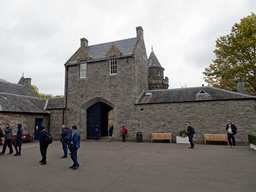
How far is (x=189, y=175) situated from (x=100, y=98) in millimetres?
14755

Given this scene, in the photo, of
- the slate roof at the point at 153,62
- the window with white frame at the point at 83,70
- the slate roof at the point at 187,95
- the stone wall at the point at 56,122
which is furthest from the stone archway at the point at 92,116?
the slate roof at the point at 153,62

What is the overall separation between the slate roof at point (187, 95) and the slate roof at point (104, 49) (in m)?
5.25

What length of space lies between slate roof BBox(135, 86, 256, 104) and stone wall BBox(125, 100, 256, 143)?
0.41 m

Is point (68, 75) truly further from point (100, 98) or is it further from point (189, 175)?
point (189, 175)

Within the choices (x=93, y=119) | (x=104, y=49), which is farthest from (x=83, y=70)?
(x=93, y=119)

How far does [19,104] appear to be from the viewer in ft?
61.7

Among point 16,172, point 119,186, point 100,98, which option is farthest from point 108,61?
point 119,186

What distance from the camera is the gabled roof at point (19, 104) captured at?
17.1 metres

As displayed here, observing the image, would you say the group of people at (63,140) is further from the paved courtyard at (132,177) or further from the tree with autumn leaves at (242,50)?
the tree with autumn leaves at (242,50)

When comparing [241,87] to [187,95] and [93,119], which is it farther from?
[93,119]

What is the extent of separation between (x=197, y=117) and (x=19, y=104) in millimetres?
18416

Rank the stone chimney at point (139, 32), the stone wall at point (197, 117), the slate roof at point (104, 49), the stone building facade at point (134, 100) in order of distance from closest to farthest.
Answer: the stone wall at point (197, 117), the stone building facade at point (134, 100), the slate roof at point (104, 49), the stone chimney at point (139, 32)

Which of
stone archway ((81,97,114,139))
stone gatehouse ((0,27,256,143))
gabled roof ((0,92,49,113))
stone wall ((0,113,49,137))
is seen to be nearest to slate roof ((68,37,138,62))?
stone gatehouse ((0,27,256,143))

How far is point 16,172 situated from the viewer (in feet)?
21.2
